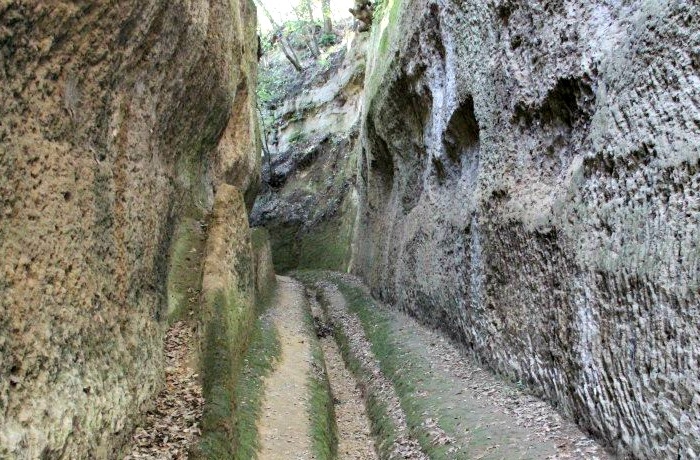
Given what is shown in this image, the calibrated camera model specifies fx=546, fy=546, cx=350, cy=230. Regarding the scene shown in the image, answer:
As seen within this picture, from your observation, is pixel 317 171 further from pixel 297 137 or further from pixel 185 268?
pixel 185 268

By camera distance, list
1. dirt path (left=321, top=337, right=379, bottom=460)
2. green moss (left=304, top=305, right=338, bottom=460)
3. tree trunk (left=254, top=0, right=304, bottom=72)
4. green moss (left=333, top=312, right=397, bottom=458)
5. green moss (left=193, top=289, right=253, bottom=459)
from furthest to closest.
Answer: tree trunk (left=254, top=0, right=304, bottom=72) < dirt path (left=321, top=337, right=379, bottom=460) < green moss (left=333, top=312, right=397, bottom=458) < green moss (left=304, top=305, right=338, bottom=460) < green moss (left=193, top=289, right=253, bottom=459)

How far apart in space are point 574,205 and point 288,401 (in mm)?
6960

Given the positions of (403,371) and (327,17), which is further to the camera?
(327,17)

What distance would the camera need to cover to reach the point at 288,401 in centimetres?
1161

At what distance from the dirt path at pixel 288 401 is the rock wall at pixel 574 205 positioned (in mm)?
3853

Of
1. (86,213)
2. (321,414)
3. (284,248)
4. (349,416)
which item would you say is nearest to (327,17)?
(284,248)

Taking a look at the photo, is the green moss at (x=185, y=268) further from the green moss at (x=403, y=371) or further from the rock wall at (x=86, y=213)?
the green moss at (x=403, y=371)

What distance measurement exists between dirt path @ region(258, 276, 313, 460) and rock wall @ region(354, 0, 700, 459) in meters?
3.85

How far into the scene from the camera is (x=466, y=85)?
13.6 meters

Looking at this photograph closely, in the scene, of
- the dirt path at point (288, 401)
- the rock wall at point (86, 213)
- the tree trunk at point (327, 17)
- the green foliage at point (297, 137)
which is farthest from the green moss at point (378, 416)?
the tree trunk at point (327, 17)

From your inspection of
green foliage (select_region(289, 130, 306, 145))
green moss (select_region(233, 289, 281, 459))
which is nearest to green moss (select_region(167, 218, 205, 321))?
green moss (select_region(233, 289, 281, 459))

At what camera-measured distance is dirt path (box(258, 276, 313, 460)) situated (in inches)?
387


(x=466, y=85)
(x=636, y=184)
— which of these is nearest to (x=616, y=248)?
(x=636, y=184)

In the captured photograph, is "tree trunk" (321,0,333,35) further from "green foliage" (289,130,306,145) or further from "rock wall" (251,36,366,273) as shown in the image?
"green foliage" (289,130,306,145)
